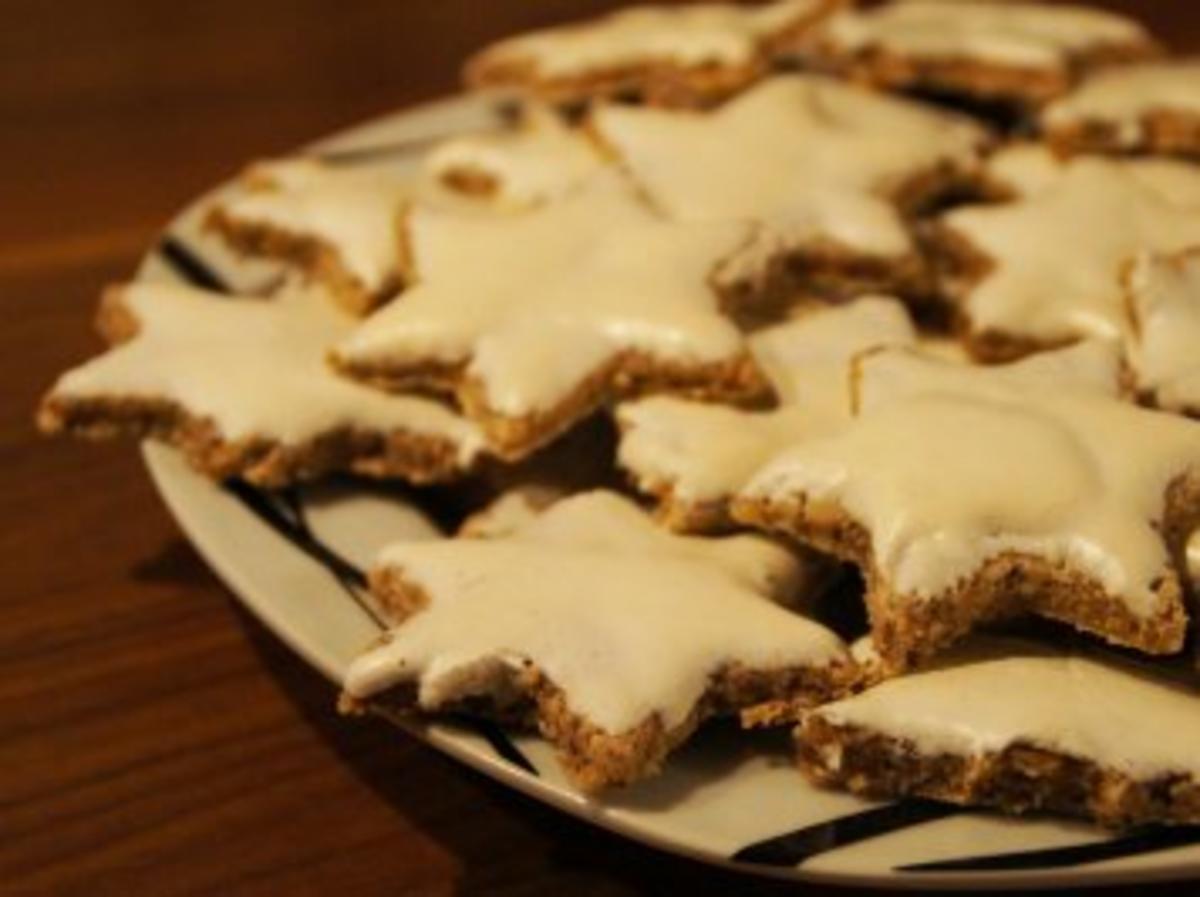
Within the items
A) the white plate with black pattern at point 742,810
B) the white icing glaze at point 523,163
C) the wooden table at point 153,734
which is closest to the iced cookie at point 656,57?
the white icing glaze at point 523,163

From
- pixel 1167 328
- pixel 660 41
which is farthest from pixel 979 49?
pixel 1167 328

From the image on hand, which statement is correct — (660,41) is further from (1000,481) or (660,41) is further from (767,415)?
(1000,481)

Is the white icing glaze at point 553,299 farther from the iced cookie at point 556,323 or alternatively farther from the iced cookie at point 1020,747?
the iced cookie at point 1020,747

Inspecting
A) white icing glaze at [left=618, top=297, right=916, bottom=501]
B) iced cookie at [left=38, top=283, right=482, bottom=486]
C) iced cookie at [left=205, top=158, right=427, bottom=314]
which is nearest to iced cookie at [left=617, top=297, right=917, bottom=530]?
white icing glaze at [left=618, top=297, right=916, bottom=501]

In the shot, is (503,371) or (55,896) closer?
(55,896)

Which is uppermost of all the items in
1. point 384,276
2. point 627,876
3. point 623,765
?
point 384,276

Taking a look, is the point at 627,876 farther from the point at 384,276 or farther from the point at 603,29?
the point at 603,29

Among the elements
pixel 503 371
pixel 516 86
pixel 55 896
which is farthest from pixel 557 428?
pixel 516 86
